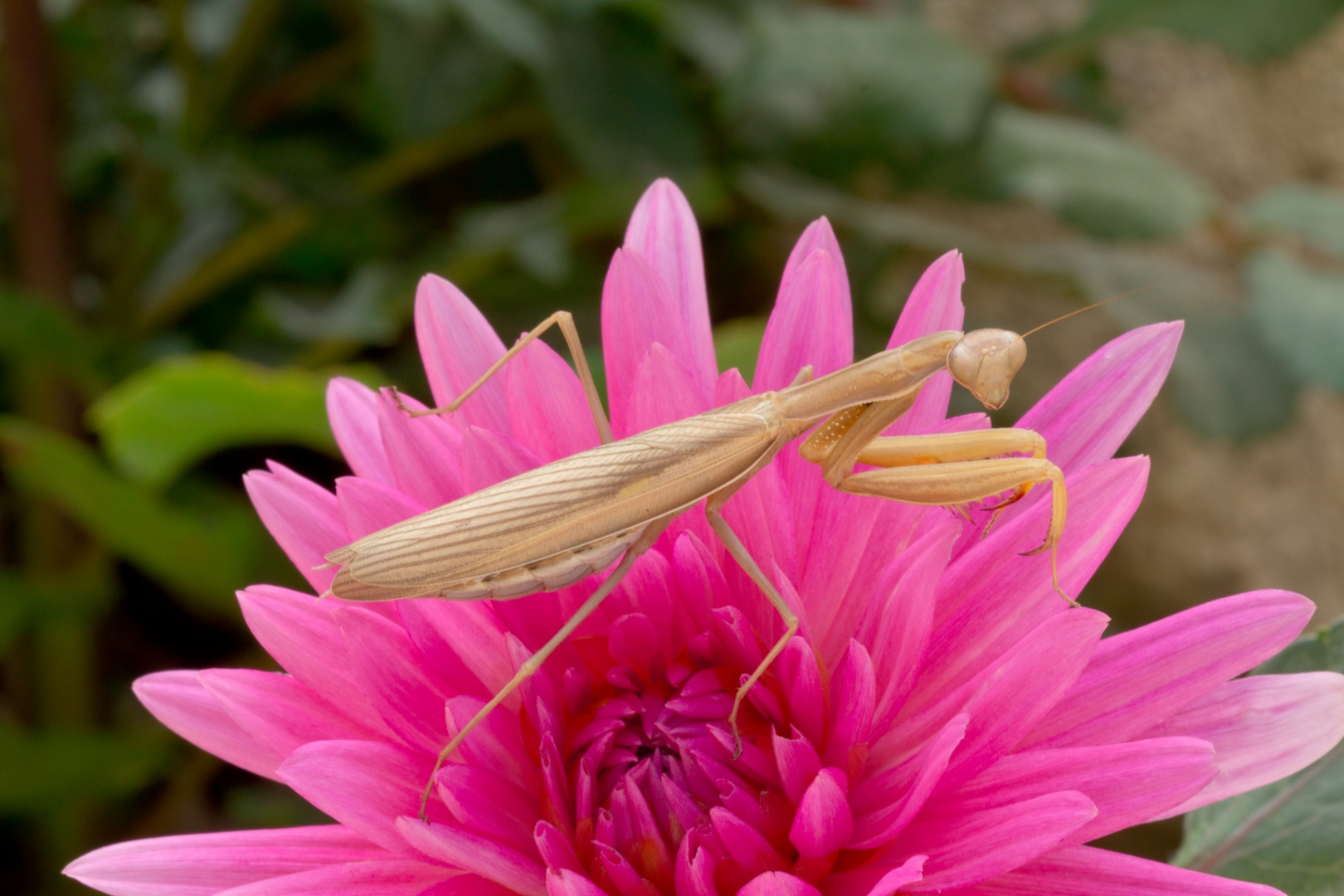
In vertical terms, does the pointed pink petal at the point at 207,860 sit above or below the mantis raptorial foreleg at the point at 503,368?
below

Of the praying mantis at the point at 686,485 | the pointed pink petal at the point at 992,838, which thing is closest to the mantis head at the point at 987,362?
the praying mantis at the point at 686,485

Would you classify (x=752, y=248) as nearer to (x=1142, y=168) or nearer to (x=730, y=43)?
(x=730, y=43)

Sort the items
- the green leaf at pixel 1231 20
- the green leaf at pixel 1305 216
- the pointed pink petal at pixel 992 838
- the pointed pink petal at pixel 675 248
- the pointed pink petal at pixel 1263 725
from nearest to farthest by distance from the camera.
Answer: the pointed pink petal at pixel 992 838
the pointed pink petal at pixel 1263 725
the pointed pink petal at pixel 675 248
the green leaf at pixel 1305 216
the green leaf at pixel 1231 20

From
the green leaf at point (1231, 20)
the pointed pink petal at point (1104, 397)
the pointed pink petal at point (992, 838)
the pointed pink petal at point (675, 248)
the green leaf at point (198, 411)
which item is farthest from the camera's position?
the green leaf at point (1231, 20)

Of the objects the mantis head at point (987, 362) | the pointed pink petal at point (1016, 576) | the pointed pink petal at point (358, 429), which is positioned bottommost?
the pointed pink petal at point (1016, 576)

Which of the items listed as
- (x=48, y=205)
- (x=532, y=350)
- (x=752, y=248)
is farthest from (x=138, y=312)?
(x=532, y=350)

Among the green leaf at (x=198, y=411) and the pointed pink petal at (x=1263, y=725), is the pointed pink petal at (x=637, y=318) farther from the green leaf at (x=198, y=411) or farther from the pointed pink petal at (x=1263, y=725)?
the green leaf at (x=198, y=411)

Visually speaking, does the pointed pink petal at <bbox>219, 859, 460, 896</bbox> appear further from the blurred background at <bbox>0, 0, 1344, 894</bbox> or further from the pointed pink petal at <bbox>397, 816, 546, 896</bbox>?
the blurred background at <bbox>0, 0, 1344, 894</bbox>

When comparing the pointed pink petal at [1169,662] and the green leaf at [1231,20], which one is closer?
the pointed pink petal at [1169,662]

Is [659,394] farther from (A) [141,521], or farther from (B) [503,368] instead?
(A) [141,521]

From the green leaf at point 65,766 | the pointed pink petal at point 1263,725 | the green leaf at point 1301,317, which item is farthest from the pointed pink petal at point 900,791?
the green leaf at point 65,766
